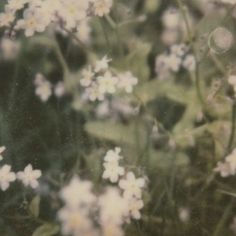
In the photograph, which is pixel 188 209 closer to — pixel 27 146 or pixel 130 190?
pixel 130 190

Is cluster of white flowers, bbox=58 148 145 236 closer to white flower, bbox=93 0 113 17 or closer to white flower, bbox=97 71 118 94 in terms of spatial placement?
white flower, bbox=97 71 118 94

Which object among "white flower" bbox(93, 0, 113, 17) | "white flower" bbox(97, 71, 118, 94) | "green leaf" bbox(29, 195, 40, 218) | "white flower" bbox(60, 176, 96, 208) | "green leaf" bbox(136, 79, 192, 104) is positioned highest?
"white flower" bbox(93, 0, 113, 17)

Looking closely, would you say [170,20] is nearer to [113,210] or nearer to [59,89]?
[59,89]

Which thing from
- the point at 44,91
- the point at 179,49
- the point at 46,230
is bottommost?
the point at 46,230

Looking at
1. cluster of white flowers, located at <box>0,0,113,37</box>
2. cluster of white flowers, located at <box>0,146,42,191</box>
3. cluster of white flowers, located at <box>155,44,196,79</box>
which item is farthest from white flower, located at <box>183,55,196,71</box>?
cluster of white flowers, located at <box>0,146,42,191</box>

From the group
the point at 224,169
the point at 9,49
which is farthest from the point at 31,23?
the point at 224,169

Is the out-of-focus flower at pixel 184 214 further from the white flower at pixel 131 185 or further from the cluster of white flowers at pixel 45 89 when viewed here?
the cluster of white flowers at pixel 45 89
